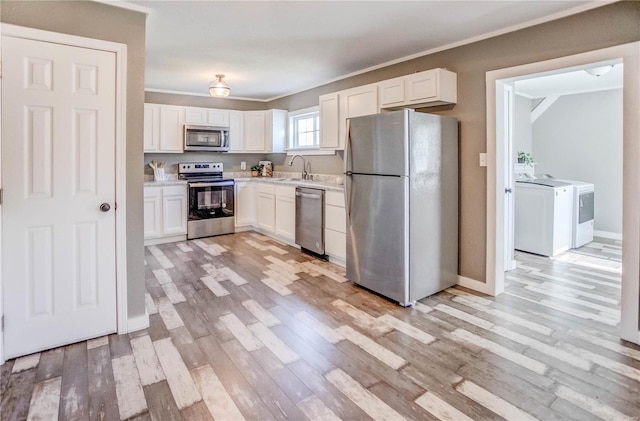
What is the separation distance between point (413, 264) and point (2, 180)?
299cm

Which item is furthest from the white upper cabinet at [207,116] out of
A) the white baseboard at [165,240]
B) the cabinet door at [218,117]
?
the white baseboard at [165,240]

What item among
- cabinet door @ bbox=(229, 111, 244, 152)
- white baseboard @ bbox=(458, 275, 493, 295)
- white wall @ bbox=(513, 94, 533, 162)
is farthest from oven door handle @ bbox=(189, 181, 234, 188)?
white wall @ bbox=(513, 94, 533, 162)

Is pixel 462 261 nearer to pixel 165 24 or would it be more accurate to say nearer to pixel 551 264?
pixel 551 264

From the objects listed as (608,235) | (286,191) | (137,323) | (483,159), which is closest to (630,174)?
(483,159)

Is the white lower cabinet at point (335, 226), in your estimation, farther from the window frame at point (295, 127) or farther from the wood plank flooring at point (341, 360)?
the window frame at point (295, 127)

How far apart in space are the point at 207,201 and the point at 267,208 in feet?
3.16

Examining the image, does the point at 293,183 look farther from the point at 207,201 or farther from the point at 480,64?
the point at 480,64

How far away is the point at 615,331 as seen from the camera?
2.60 m

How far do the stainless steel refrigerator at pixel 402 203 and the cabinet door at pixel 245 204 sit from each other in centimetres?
293

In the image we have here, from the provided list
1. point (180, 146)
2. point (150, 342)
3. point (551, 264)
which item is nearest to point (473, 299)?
point (551, 264)

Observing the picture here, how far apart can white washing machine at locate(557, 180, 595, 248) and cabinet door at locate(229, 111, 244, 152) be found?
17.2 ft

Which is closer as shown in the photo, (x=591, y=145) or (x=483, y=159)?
(x=483, y=159)

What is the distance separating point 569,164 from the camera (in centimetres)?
608

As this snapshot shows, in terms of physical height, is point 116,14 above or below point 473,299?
above
